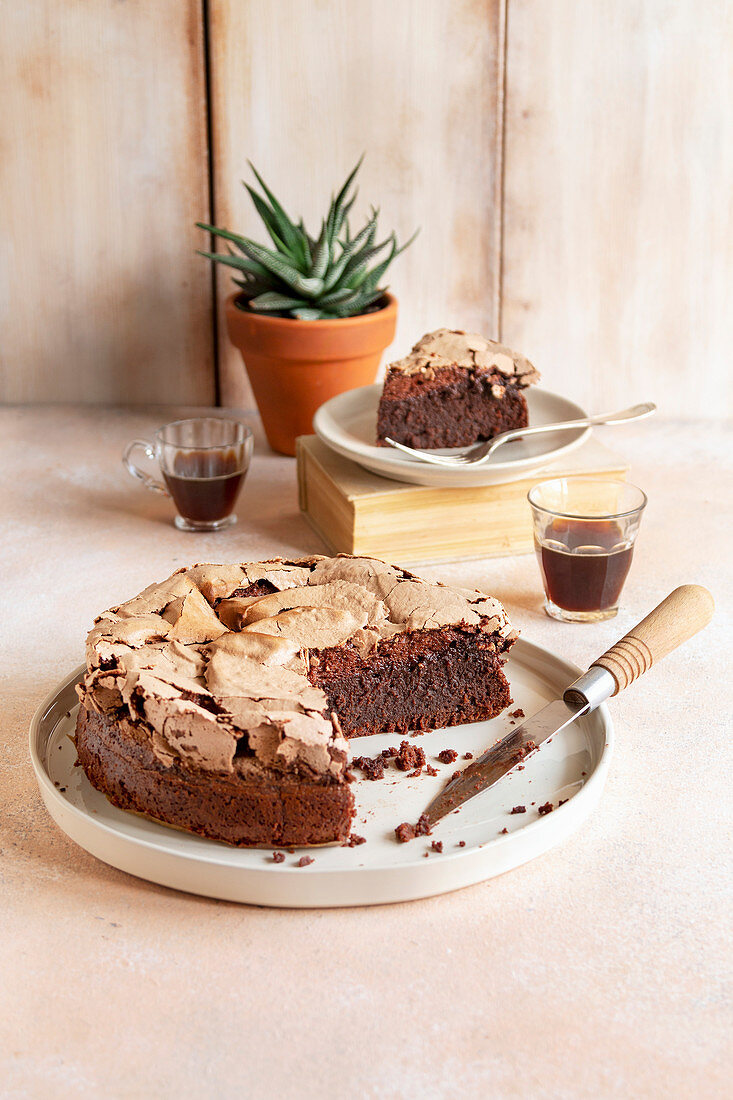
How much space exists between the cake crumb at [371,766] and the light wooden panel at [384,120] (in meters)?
1.73

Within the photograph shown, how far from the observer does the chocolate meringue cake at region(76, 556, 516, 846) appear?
122 centimetres

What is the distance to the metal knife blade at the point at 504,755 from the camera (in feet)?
4.35

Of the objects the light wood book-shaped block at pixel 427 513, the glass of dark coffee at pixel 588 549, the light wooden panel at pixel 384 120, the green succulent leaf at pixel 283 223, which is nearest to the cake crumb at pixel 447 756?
the glass of dark coffee at pixel 588 549

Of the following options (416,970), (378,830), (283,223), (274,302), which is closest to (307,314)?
(274,302)

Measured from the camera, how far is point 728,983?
111cm

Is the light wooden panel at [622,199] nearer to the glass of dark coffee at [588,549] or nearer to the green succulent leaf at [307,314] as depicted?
the green succulent leaf at [307,314]

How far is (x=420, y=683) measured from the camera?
1491 mm

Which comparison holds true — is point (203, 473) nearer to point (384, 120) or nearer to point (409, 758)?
point (409, 758)

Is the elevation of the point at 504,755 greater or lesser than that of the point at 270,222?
lesser

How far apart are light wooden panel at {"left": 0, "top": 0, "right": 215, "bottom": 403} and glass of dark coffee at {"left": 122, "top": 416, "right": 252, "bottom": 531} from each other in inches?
29.5

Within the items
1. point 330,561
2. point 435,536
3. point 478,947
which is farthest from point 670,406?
point 478,947

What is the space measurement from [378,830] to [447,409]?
1.09m

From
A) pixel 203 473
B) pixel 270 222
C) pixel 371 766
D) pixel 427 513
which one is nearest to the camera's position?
pixel 371 766

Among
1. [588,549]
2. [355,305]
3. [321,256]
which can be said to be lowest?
[588,549]
